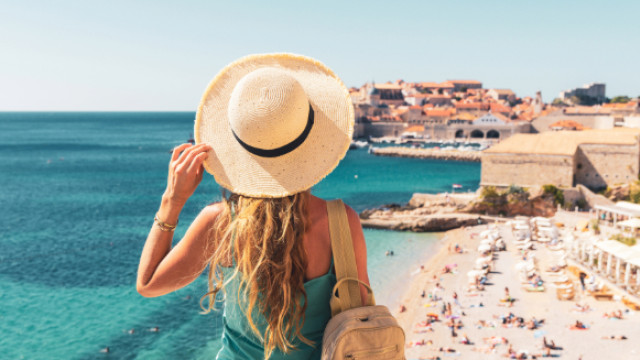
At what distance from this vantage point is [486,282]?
14.2 meters

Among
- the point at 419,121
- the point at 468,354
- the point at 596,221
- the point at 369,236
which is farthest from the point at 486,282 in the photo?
the point at 419,121

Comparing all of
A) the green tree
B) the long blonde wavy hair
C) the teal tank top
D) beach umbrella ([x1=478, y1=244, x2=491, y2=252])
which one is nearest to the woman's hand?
the long blonde wavy hair

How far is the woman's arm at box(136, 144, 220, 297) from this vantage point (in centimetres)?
127

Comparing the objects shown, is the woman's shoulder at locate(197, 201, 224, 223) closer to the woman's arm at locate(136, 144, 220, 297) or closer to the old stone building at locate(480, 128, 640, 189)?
the woman's arm at locate(136, 144, 220, 297)

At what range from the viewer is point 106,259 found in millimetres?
18719

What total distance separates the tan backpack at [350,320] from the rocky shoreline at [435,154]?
50581 millimetres

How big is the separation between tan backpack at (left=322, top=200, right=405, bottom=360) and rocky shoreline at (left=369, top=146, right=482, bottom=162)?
166ft

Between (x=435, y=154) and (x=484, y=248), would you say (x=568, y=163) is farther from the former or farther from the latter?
(x=435, y=154)

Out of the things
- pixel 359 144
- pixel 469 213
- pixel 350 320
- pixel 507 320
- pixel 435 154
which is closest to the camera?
pixel 350 320

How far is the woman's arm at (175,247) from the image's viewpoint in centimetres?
127

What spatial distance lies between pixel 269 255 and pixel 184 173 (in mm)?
297

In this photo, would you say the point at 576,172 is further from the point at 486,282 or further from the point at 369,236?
the point at 486,282

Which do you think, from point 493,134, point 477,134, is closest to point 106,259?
point 493,134

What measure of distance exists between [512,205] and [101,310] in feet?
56.7
